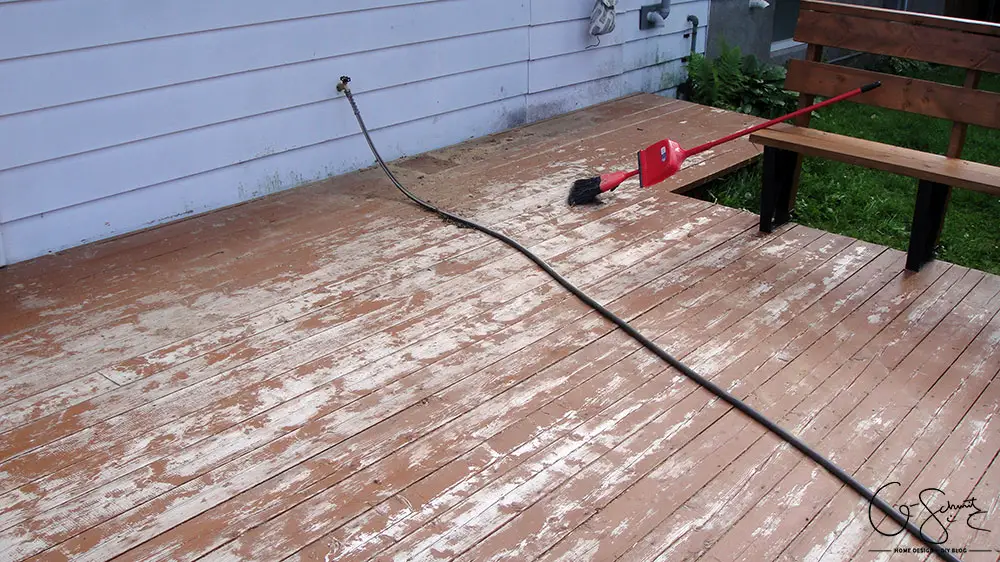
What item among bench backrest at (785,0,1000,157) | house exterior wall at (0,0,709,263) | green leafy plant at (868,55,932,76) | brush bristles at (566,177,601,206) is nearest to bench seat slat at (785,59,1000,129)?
bench backrest at (785,0,1000,157)

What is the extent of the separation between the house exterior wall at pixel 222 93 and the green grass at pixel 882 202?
1396 millimetres

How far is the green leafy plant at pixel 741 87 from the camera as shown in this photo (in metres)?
5.60

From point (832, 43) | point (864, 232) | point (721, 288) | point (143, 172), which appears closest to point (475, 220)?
point (721, 288)

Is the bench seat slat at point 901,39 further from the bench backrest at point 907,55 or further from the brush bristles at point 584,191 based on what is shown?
the brush bristles at point 584,191

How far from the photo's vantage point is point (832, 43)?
3490 millimetres

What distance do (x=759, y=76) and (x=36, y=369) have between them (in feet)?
15.2

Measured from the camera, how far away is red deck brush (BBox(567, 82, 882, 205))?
11.2 ft

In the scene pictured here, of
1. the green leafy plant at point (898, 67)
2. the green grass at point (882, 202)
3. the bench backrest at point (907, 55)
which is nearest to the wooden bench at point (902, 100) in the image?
the bench backrest at point (907, 55)

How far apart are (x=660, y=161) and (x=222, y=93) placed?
71.9 inches

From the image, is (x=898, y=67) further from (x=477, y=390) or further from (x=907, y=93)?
(x=477, y=390)

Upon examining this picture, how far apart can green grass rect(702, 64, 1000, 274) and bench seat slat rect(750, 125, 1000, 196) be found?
688 millimetres

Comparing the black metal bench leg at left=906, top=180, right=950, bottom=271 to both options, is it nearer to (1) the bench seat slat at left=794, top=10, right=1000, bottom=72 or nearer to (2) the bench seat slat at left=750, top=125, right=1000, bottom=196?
(2) the bench seat slat at left=750, top=125, right=1000, bottom=196

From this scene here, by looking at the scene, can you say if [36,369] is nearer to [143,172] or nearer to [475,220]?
[143,172]

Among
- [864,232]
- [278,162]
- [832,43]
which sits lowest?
[864,232]
